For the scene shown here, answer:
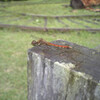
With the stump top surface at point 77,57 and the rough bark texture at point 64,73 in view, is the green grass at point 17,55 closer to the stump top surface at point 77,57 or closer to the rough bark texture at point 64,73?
the rough bark texture at point 64,73

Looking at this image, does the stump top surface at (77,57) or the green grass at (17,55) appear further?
the green grass at (17,55)

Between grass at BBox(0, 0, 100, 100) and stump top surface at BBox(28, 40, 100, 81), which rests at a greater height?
stump top surface at BBox(28, 40, 100, 81)

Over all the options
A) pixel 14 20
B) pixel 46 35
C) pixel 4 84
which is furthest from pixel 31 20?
pixel 4 84

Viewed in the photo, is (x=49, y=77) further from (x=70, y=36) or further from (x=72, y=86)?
(x=70, y=36)

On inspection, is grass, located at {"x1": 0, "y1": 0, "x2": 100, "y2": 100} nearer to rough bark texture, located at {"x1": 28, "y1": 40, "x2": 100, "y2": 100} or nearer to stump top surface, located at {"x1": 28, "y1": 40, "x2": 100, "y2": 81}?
rough bark texture, located at {"x1": 28, "y1": 40, "x2": 100, "y2": 100}

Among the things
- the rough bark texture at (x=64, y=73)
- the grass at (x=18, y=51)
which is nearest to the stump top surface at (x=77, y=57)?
the rough bark texture at (x=64, y=73)

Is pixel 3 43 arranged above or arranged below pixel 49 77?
below

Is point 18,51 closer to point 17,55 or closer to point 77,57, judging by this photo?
point 17,55

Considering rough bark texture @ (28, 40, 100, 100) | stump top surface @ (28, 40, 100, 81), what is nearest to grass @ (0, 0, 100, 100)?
rough bark texture @ (28, 40, 100, 100)

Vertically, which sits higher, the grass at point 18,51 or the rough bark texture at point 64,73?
the rough bark texture at point 64,73
